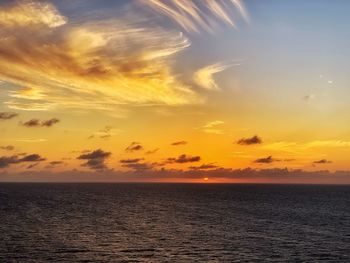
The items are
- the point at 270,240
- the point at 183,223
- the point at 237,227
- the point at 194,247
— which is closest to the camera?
the point at 194,247

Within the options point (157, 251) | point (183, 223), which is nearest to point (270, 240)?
point (157, 251)

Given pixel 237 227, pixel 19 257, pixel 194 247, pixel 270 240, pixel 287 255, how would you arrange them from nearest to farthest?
pixel 19 257 < pixel 287 255 < pixel 194 247 < pixel 270 240 < pixel 237 227

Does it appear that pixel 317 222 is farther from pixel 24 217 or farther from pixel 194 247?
pixel 24 217

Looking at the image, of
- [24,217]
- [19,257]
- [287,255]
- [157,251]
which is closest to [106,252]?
[157,251]

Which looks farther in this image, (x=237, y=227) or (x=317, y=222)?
(x=317, y=222)

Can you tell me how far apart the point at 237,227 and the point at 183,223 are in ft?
53.2

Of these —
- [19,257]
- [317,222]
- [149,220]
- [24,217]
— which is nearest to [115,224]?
[149,220]

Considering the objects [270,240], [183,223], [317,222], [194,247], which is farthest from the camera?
[317,222]

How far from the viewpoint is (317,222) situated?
13525cm

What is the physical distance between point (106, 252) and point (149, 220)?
5512cm

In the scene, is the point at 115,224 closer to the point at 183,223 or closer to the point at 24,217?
the point at 183,223

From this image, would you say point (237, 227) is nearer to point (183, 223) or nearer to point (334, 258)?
point (183, 223)

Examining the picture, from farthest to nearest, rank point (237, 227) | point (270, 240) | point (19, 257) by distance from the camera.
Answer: point (237, 227) < point (270, 240) < point (19, 257)

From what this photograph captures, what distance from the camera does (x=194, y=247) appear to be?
278 feet
